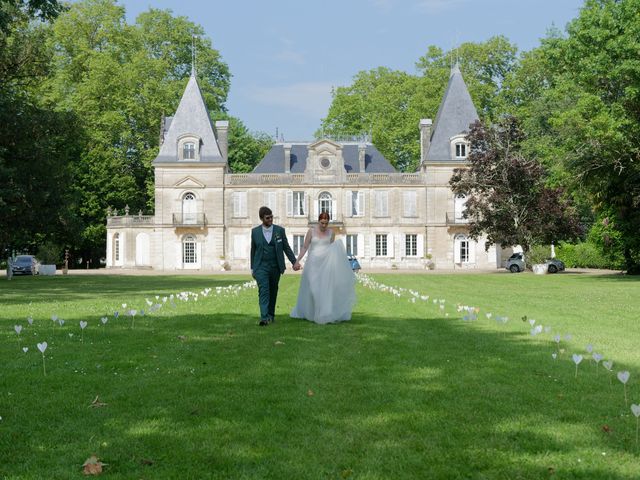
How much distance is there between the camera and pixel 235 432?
435 cm

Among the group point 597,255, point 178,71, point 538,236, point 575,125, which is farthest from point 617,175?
point 178,71

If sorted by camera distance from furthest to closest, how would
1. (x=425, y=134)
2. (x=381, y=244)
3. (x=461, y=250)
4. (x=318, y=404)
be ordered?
(x=425, y=134) → (x=381, y=244) → (x=461, y=250) → (x=318, y=404)

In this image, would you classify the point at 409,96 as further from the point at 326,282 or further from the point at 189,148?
the point at 326,282

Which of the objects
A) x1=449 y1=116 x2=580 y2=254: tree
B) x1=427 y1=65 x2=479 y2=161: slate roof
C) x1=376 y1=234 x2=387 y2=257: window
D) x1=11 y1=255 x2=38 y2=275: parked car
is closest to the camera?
x1=449 y1=116 x2=580 y2=254: tree

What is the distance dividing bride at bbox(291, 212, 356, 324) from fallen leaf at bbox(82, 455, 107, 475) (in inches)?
279

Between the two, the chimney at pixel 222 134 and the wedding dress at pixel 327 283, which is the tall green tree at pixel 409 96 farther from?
the wedding dress at pixel 327 283

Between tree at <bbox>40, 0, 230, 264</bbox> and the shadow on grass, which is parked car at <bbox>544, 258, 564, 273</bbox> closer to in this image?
tree at <bbox>40, 0, 230, 264</bbox>

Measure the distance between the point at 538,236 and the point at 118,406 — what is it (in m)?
34.2

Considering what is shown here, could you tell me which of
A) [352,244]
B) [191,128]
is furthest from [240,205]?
[352,244]

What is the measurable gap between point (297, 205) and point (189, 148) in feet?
27.8

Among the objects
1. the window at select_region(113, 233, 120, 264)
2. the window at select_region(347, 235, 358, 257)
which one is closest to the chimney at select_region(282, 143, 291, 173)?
the window at select_region(347, 235, 358, 257)

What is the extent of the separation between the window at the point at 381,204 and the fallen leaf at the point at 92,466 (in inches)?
1904

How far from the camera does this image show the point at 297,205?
2031 inches

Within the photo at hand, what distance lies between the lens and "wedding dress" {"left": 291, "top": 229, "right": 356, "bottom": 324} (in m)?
10.9
